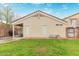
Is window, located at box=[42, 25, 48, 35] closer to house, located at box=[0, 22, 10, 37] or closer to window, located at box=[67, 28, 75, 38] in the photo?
window, located at box=[67, 28, 75, 38]

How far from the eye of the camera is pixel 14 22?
2234 millimetres

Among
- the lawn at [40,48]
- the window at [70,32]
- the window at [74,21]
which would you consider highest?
the window at [74,21]

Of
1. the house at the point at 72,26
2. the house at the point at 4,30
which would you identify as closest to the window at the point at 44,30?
the house at the point at 72,26

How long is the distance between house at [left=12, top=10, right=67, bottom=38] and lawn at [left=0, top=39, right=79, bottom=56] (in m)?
0.06

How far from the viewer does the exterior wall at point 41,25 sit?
2215 millimetres

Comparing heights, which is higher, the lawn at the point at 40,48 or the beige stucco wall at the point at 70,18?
the beige stucco wall at the point at 70,18

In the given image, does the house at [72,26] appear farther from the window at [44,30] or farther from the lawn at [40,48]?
the window at [44,30]

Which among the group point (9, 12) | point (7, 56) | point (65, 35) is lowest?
point (7, 56)

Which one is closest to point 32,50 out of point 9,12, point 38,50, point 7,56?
point 38,50

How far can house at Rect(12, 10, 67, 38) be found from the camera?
2212 millimetres

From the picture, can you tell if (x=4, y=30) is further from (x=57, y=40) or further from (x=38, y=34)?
(x=57, y=40)

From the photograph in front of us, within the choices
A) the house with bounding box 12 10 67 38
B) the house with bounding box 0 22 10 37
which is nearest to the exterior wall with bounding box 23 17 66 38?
the house with bounding box 12 10 67 38

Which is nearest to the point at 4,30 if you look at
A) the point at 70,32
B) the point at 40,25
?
the point at 40,25

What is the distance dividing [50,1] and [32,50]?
451 mm
